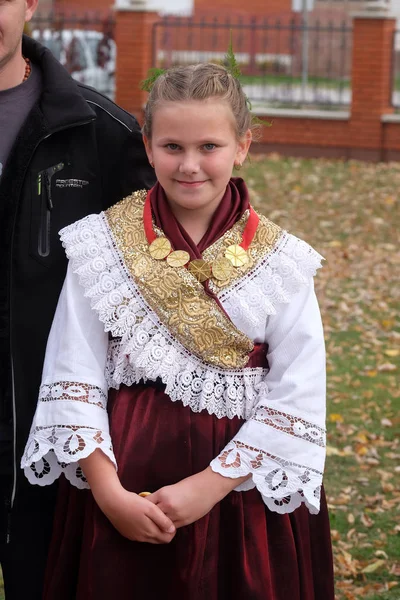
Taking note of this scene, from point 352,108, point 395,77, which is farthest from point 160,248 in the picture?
point 395,77

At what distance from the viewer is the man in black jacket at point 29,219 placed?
8.80ft

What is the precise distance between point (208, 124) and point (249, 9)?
97.9ft

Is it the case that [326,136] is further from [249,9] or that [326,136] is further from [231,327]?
[249,9]

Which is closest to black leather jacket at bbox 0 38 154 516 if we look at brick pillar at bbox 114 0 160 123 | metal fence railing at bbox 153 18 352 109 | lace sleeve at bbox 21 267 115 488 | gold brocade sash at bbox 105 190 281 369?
lace sleeve at bbox 21 267 115 488

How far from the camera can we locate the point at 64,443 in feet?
8.24

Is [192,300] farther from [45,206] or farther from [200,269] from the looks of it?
[45,206]

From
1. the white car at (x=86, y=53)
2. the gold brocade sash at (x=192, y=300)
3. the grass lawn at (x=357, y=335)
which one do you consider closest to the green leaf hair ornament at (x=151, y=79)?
the gold brocade sash at (x=192, y=300)

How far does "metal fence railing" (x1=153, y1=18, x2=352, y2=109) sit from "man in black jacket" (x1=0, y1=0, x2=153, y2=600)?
817cm

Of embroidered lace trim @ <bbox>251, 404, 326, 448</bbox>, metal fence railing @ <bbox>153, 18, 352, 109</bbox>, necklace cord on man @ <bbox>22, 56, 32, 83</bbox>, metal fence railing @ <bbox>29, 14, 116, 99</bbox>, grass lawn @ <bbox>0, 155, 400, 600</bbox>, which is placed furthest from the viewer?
metal fence railing @ <bbox>29, 14, 116, 99</bbox>

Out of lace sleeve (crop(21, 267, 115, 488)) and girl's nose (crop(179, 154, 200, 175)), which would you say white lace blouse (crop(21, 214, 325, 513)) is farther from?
girl's nose (crop(179, 154, 200, 175))

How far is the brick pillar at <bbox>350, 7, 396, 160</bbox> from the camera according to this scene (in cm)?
1497

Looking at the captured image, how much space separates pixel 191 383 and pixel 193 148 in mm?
550

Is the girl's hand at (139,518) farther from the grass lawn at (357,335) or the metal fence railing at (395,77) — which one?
the metal fence railing at (395,77)

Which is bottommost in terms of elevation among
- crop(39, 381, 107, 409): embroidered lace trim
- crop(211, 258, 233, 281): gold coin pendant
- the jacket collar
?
crop(39, 381, 107, 409): embroidered lace trim
